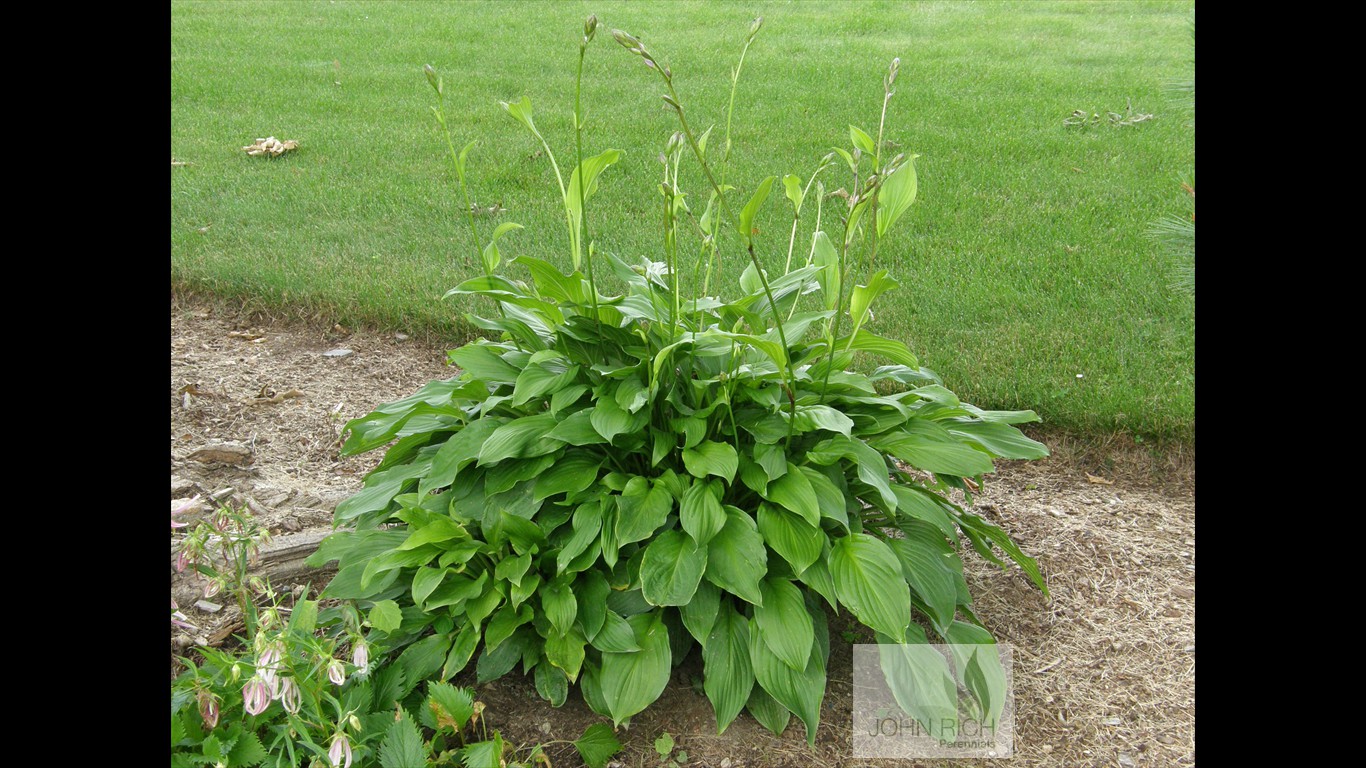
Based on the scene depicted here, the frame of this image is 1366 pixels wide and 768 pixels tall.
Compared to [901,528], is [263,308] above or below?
above

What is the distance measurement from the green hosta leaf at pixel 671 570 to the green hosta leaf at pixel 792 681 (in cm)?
23

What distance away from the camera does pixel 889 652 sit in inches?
98.0

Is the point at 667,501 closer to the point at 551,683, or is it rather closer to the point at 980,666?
the point at 551,683

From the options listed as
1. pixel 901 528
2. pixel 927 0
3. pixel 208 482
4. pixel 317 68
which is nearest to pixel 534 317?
pixel 901 528

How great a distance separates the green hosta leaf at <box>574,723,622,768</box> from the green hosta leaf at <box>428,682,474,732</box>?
0.29m

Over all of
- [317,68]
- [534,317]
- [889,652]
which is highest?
[317,68]

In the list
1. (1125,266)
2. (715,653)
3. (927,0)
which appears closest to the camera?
(715,653)

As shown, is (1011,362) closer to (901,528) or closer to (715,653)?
(901,528)

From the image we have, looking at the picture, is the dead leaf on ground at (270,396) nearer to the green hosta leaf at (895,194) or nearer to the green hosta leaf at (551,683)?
the green hosta leaf at (551,683)

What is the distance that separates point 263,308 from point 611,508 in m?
3.29

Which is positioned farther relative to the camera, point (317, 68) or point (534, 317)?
point (317, 68)

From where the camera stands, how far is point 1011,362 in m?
4.24

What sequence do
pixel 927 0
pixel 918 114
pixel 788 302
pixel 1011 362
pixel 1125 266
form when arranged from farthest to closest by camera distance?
pixel 927 0 < pixel 918 114 < pixel 1125 266 < pixel 1011 362 < pixel 788 302

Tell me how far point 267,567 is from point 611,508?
3.87ft
